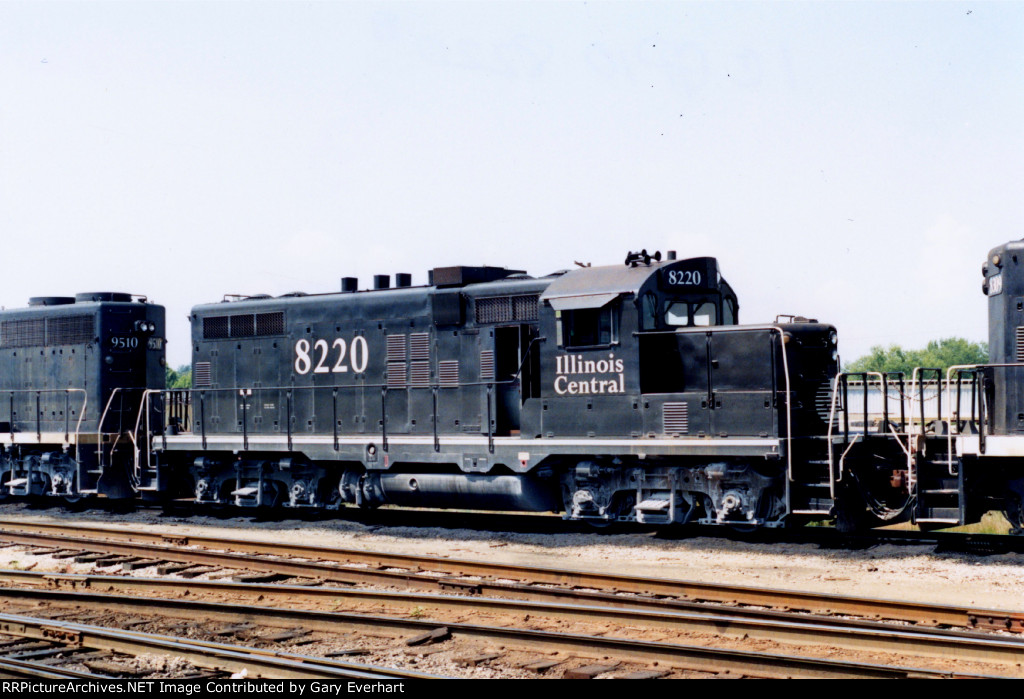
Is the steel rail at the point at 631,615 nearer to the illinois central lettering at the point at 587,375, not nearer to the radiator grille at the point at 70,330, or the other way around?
the illinois central lettering at the point at 587,375

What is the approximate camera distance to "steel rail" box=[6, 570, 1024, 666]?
8.08 metres

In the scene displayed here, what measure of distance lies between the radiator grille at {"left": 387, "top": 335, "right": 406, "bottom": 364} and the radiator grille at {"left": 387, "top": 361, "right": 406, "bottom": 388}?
0.07 metres

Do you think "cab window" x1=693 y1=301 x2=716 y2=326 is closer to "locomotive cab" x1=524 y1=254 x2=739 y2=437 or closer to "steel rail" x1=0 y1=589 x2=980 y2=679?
"locomotive cab" x1=524 y1=254 x2=739 y2=437

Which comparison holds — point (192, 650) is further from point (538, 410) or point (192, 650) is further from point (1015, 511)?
point (1015, 511)

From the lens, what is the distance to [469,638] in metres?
9.00

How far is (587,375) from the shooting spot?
14.4 meters

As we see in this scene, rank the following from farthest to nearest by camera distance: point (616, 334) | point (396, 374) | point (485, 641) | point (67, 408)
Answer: point (67, 408) → point (396, 374) → point (616, 334) → point (485, 641)

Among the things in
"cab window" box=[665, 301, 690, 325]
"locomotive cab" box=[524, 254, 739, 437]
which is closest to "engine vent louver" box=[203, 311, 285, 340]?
"locomotive cab" box=[524, 254, 739, 437]

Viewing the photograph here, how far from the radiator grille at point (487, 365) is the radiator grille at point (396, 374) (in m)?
1.41

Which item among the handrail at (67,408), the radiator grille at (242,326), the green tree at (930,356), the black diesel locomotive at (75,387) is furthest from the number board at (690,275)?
the green tree at (930,356)

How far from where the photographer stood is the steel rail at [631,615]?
8.08 metres

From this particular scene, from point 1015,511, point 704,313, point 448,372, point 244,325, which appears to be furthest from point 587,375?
point 244,325

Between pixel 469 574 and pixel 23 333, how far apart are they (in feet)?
42.4
